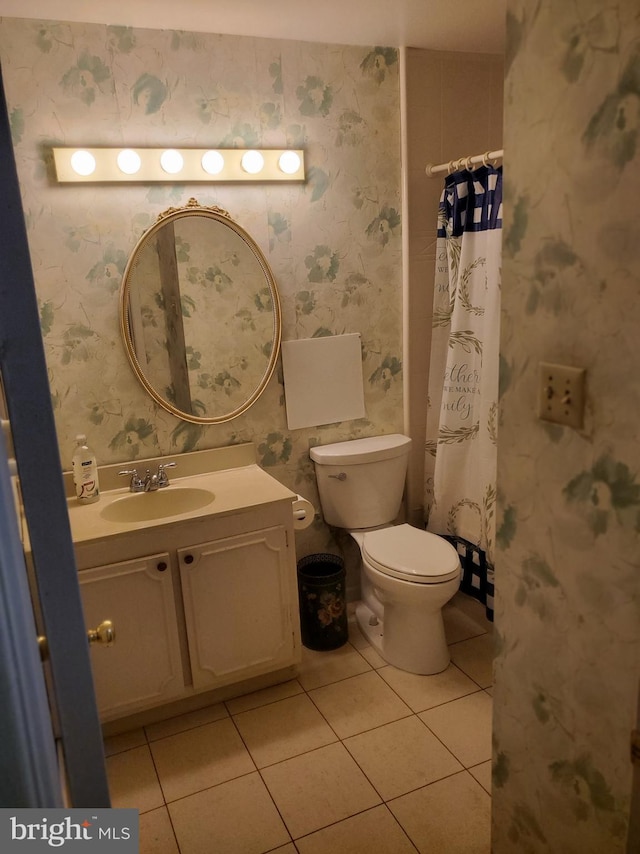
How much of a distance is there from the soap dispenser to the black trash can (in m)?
0.91

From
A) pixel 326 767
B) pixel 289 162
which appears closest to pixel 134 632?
pixel 326 767

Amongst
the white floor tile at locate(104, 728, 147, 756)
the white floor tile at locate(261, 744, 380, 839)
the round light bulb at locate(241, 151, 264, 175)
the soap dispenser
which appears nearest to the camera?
the white floor tile at locate(261, 744, 380, 839)

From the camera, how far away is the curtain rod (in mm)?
2307

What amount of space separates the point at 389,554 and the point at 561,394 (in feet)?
4.65

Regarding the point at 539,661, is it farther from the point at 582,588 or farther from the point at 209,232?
the point at 209,232

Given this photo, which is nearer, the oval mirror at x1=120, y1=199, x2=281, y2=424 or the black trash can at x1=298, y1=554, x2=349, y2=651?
the oval mirror at x1=120, y1=199, x2=281, y2=424

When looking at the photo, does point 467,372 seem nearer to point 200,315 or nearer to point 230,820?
point 200,315

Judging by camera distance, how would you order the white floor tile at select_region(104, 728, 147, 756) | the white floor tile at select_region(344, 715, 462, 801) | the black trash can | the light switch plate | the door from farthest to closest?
the black trash can → the white floor tile at select_region(104, 728, 147, 756) → the white floor tile at select_region(344, 715, 462, 801) → the light switch plate → the door

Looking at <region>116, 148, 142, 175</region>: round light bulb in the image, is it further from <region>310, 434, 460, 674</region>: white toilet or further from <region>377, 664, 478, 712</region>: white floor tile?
<region>377, 664, 478, 712</region>: white floor tile

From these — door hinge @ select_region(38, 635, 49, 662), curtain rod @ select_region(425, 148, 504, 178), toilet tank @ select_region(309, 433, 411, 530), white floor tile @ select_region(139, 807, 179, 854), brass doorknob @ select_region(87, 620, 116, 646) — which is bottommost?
white floor tile @ select_region(139, 807, 179, 854)

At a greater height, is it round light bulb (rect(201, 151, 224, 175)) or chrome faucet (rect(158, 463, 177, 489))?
round light bulb (rect(201, 151, 224, 175))

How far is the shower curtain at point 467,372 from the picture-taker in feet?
7.91

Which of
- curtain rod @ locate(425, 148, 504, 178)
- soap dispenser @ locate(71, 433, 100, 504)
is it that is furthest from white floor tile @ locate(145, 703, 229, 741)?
curtain rod @ locate(425, 148, 504, 178)

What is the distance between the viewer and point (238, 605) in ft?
7.52
